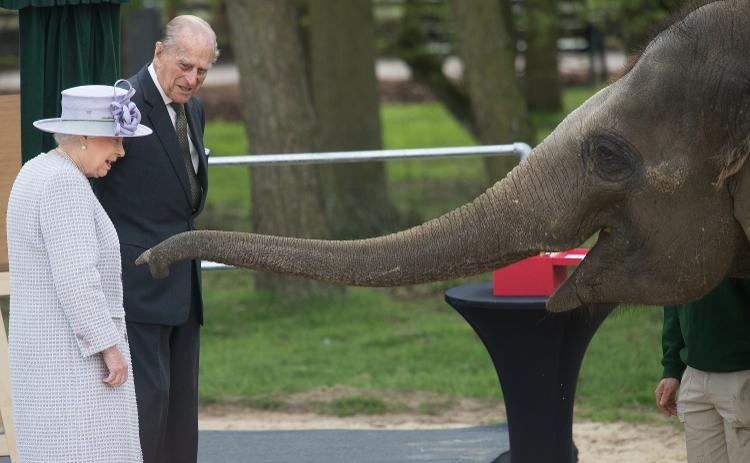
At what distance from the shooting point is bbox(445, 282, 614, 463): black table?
6133 millimetres

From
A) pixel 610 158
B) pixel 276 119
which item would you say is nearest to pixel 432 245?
pixel 610 158

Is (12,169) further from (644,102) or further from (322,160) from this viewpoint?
(644,102)

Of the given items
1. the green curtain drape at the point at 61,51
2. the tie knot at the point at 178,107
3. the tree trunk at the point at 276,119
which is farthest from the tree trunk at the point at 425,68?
the tie knot at the point at 178,107

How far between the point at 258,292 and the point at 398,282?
771 centimetres

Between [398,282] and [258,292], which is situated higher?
[398,282]

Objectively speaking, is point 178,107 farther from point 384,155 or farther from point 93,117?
point 384,155

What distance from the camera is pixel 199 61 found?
554cm

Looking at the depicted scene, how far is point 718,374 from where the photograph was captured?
529 cm

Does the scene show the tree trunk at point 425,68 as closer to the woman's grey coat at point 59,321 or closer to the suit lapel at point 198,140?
the suit lapel at point 198,140

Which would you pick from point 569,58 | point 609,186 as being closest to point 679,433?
point 609,186

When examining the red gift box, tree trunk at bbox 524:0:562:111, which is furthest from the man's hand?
tree trunk at bbox 524:0:562:111

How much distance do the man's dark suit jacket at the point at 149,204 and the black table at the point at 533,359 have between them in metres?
1.33

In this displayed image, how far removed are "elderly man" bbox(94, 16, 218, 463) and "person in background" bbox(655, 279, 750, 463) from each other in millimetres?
1993

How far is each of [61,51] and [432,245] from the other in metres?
2.45
